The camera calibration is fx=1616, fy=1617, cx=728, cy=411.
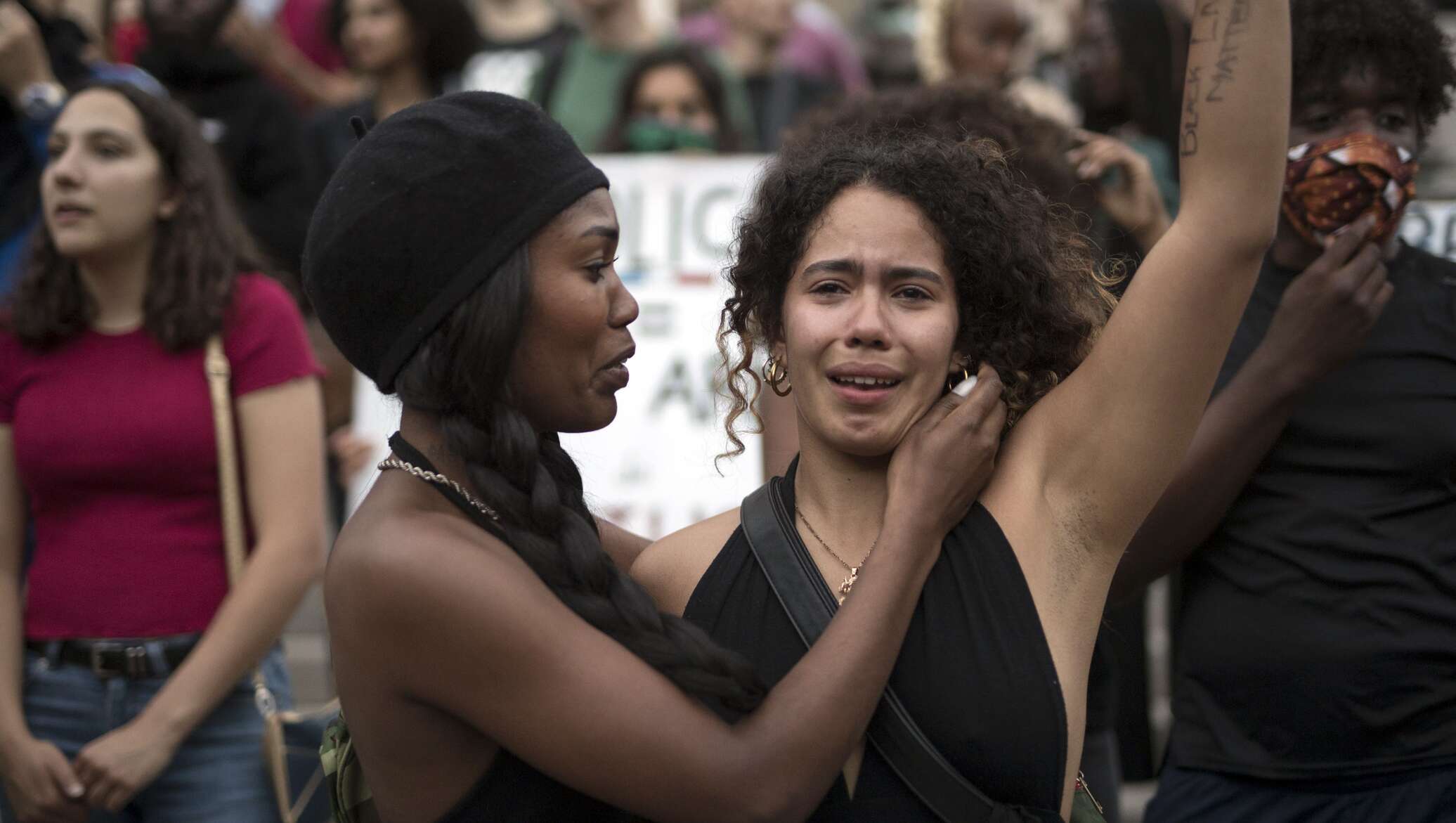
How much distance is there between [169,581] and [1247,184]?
238 cm

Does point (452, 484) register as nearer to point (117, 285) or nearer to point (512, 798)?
point (512, 798)

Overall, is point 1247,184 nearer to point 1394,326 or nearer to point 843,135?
point 843,135

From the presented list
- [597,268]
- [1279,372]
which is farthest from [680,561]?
[1279,372]

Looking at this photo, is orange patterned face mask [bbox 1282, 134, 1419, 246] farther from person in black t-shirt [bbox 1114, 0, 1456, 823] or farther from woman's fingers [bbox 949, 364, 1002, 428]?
woman's fingers [bbox 949, 364, 1002, 428]

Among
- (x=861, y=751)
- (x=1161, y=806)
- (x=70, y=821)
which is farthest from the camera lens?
(x=70, y=821)

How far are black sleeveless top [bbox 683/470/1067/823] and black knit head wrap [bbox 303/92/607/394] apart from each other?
59 centimetres

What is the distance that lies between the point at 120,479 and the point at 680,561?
161cm

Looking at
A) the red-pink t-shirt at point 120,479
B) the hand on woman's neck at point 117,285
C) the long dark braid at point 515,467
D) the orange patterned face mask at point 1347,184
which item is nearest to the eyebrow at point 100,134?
the hand on woman's neck at point 117,285

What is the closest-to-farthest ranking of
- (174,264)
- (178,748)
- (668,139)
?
(178,748) < (174,264) < (668,139)

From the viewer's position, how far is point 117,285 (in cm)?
361

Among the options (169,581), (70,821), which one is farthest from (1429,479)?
(70,821)

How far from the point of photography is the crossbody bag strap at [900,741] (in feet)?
6.59

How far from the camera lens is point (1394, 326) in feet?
9.22

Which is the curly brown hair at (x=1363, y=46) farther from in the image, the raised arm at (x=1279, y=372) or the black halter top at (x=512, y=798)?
the black halter top at (x=512, y=798)
